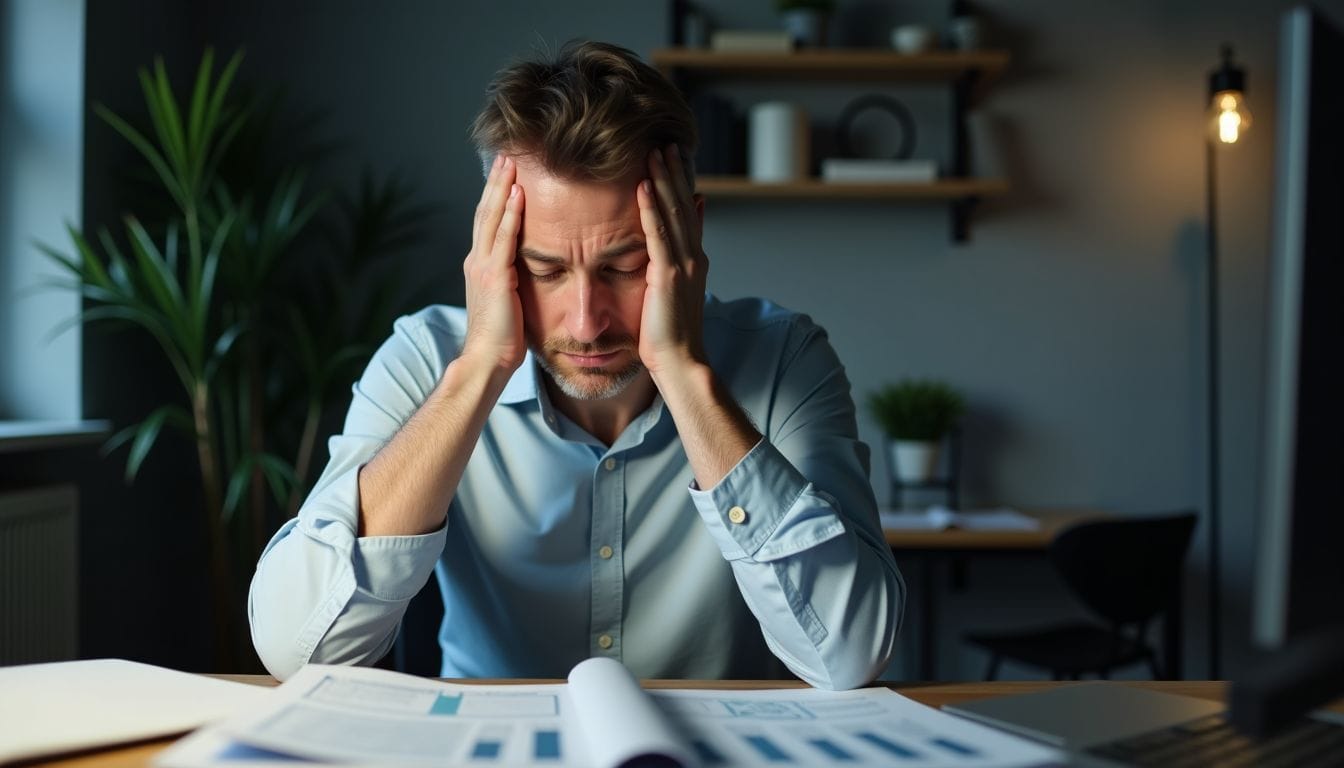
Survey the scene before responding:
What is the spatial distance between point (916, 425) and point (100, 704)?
104 inches

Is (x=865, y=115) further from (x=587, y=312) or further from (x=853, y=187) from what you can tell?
(x=587, y=312)

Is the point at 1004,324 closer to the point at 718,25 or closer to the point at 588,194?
the point at 718,25

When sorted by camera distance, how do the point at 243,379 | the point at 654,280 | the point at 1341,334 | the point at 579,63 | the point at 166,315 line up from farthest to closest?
the point at 243,379 → the point at 166,315 → the point at 579,63 → the point at 654,280 → the point at 1341,334

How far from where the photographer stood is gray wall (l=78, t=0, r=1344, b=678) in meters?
3.40

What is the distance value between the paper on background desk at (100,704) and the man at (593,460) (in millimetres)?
175

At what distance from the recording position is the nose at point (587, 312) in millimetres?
1244

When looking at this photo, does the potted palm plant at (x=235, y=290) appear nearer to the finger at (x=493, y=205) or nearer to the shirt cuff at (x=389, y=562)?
the finger at (x=493, y=205)

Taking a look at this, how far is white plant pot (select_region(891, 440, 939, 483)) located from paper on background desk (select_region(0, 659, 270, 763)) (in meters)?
2.53

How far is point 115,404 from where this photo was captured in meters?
2.79

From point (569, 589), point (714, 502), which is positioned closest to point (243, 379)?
point (569, 589)

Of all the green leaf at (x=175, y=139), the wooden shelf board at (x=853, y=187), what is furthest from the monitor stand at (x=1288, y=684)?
the wooden shelf board at (x=853, y=187)

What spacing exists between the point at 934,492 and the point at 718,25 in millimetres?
1637

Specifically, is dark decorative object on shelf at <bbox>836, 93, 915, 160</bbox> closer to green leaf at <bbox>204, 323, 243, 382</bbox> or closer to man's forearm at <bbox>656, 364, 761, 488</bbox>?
green leaf at <bbox>204, 323, 243, 382</bbox>

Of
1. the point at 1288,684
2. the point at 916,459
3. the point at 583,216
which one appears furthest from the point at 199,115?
the point at 1288,684
